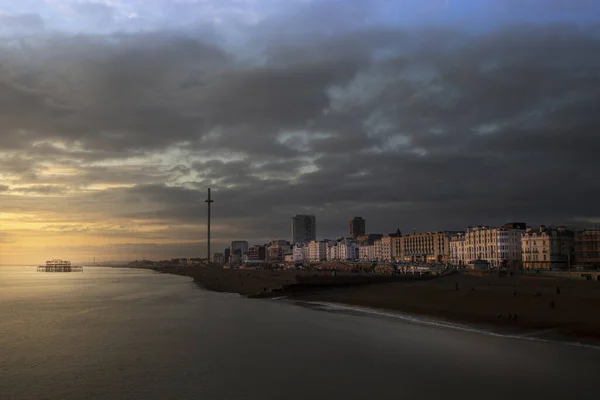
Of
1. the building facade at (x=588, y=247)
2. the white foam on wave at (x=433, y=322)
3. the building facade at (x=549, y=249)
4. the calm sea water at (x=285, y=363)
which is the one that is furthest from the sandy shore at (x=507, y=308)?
the building facade at (x=549, y=249)

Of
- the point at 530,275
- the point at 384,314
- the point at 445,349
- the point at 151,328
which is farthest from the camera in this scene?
the point at 530,275

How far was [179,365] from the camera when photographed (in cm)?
2745

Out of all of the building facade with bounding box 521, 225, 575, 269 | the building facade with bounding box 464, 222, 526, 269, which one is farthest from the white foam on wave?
the building facade with bounding box 464, 222, 526, 269

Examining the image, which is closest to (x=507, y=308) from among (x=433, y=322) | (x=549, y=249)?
(x=433, y=322)

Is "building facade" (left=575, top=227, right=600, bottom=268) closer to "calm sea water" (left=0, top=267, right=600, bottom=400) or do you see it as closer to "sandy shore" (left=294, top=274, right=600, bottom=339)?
"sandy shore" (left=294, top=274, right=600, bottom=339)

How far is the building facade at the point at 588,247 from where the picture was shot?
138 m

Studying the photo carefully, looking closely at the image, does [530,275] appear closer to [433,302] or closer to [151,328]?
[433,302]

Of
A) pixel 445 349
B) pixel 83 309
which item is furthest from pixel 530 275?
pixel 83 309

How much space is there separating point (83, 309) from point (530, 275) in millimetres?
80401

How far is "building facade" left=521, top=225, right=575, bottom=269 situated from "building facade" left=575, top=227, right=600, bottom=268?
2.81m

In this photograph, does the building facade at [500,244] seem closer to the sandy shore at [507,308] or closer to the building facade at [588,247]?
the building facade at [588,247]

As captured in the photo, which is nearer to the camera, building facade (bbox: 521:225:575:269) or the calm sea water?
the calm sea water

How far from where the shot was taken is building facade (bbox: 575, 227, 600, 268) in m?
138

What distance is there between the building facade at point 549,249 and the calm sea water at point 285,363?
124 m
